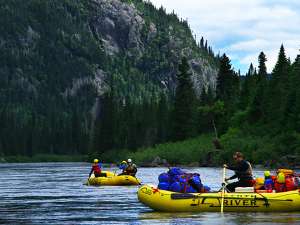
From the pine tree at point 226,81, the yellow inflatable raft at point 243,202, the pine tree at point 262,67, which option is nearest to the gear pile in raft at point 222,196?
the yellow inflatable raft at point 243,202

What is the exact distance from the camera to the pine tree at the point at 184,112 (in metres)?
134

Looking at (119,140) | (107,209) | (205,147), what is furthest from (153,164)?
(107,209)

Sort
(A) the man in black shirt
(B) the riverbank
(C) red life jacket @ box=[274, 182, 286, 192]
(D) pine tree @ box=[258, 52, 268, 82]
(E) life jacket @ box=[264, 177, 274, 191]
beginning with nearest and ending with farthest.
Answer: (C) red life jacket @ box=[274, 182, 286, 192] < (E) life jacket @ box=[264, 177, 274, 191] < (A) the man in black shirt < (B) the riverbank < (D) pine tree @ box=[258, 52, 268, 82]

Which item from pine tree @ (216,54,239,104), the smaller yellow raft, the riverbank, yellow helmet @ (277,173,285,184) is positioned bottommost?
the smaller yellow raft

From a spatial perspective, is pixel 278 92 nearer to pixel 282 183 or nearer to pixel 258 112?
pixel 258 112

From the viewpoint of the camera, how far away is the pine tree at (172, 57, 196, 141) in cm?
13425

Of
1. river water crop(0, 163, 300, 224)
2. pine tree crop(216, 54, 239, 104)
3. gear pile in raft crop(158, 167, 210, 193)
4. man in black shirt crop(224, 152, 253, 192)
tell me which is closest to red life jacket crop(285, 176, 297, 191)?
man in black shirt crop(224, 152, 253, 192)

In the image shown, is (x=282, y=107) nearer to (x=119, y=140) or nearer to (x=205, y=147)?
(x=205, y=147)

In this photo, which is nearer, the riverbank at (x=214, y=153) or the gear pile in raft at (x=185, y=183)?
the gear pile in raft at (x=185, y=183)

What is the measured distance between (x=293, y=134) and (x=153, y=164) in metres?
26.4

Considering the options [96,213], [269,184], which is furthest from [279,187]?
[96,213]

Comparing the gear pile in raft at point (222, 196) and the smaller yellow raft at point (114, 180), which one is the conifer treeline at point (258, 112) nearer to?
the smaller yellow raft at point (114, 180)

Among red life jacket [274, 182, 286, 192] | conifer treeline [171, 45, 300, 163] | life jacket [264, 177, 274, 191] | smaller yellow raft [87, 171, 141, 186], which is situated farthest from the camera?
conifer treeline [171, 45, 300, 163]

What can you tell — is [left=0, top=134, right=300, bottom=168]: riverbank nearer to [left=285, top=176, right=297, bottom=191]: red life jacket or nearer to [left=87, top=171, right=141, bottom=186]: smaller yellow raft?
[left=87, top=171, right=141, bottom=186]: smaller yellow raft
